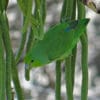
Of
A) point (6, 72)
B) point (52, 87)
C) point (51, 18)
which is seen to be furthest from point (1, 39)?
point (51, 18)

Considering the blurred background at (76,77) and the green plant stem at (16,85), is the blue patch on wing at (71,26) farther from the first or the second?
the blurred background at (76,77)

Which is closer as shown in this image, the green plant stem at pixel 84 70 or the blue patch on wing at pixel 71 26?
the blue patch on wing at pixel 71 26

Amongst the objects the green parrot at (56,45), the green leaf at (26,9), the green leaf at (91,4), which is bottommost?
the green parrot at (56,45)

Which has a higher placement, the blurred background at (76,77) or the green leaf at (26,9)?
the blurred background at (76,77)

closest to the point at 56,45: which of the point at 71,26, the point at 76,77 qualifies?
the point at 71,26

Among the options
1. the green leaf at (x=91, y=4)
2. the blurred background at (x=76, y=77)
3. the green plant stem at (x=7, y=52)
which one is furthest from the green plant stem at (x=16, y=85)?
the blurred background at (x=76, y=77)

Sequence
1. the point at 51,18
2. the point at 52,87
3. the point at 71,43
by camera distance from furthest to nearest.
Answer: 1. the point at 51,18
2. the point at 52,87
3. the point at 71,43

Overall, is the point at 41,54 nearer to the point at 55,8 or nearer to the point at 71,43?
the point at 71,43

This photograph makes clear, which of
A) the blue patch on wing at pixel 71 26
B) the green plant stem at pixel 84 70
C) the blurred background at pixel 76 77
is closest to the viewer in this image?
the blue patch on wing at pixel 71 26

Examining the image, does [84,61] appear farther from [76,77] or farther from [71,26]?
[76,77]
